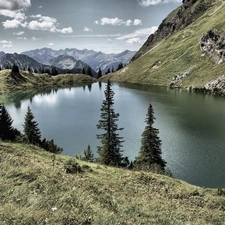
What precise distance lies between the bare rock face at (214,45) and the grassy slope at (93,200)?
520 ft

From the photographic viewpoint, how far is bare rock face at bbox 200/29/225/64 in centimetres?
16025

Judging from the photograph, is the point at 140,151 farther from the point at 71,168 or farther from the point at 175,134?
the point at 175,134

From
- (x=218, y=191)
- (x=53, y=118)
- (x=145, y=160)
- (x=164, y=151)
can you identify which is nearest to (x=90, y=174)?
(x=218, y=191)

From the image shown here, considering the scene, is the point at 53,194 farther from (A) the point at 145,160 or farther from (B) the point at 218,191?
(A) the point at 145,160

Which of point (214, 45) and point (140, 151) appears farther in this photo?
point (214, 45)

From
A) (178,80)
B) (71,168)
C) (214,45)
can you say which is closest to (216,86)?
(178,80)

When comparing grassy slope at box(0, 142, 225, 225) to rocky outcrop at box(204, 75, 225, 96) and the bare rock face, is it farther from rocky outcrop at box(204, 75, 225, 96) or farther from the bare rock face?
the bare rock face

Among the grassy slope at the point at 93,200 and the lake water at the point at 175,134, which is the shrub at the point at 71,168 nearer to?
the grassy slope at the point at 93,200

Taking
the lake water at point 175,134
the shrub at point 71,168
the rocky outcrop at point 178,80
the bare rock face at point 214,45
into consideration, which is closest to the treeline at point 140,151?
the lake water at point 175,134

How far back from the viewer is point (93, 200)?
44.8 feet

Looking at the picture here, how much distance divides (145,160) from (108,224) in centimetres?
2978

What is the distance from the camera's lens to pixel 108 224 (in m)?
11.1

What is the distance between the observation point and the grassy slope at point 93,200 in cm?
1113

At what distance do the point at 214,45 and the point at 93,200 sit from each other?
597 feet
